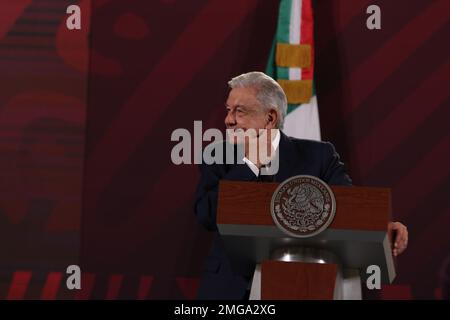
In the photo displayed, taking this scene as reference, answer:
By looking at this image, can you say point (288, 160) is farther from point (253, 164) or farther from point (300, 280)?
point (300, 280)

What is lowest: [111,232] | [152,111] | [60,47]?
[111,232]

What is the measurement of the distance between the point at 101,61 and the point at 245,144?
1.79 metres

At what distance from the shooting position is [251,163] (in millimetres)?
2990

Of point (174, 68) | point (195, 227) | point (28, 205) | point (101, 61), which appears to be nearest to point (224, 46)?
point (174, 68)

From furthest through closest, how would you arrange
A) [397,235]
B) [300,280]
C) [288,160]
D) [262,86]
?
[262,86] → [288,160] → [397,235] → [300,280]

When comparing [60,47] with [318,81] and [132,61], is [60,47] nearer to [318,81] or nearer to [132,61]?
[132,61]

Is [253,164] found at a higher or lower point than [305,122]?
lower

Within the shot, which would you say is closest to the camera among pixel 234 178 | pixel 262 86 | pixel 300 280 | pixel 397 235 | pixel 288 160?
pixel 300 280

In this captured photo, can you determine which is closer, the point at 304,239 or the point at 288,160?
the point at 304,239

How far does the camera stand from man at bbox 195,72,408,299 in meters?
2.94

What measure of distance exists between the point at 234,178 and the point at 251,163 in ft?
0.32

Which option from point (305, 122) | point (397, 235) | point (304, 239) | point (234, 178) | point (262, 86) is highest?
point (305, 122)

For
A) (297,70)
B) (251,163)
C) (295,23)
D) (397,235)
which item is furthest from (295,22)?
(397,235)

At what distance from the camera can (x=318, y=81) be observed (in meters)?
4.64
